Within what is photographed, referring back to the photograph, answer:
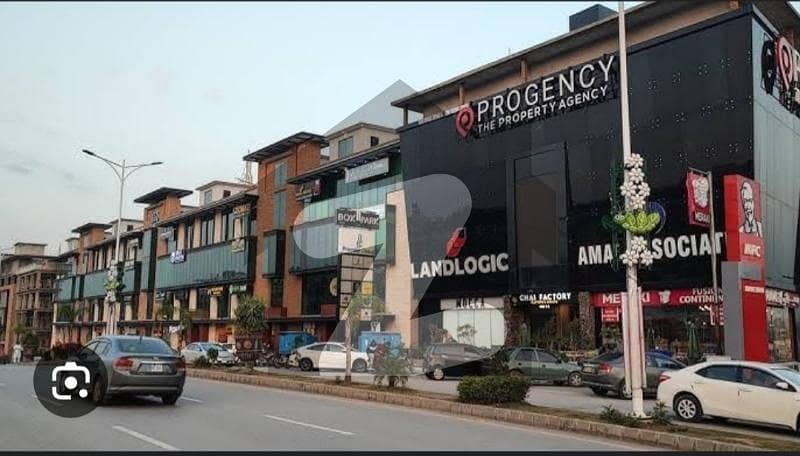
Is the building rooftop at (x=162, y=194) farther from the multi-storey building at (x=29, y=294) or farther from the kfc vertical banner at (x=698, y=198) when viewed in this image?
the kfc vertical banner at (x=698, y=198)

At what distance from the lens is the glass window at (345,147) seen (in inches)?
2172

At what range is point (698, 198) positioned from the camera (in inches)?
1142

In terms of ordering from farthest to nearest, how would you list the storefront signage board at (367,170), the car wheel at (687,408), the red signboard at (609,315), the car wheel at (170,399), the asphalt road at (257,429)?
the storefront signage board at (367,170) < the red signboard at (609,315) < the car wheel at (687,408) < the car wheel at (170,399) < the asphalt road at (257,429)

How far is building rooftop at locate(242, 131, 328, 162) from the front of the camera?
187 ft

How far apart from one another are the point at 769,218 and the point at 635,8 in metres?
12.6

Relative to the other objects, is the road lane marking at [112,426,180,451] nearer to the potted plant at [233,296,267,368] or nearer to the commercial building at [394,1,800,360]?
the commercial building at [394,1,800,360]

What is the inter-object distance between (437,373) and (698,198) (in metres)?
12.8

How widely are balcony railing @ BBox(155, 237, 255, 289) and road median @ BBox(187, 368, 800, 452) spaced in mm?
38716

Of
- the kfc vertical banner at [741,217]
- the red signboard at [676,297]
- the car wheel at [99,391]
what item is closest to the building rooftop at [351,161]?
the red signboard at [676,297]

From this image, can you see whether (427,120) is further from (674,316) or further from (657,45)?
(674,316)

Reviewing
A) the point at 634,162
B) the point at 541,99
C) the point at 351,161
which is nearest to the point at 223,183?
the point at 351,161

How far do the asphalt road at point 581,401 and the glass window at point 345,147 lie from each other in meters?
28.8

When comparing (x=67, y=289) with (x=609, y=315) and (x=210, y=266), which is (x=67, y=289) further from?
(x=609, y=315)

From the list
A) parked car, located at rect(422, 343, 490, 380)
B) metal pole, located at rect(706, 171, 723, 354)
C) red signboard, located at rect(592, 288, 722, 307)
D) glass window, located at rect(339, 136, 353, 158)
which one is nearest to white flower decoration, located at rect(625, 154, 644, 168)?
metal pole, located at rect(706, 171, 723, 354)
